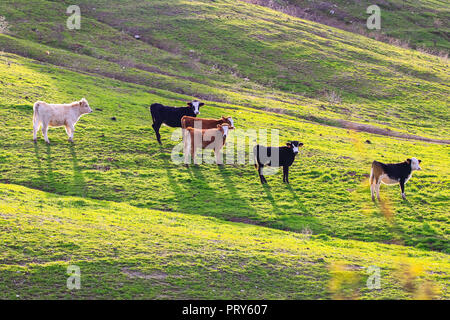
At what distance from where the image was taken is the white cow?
84.8ft

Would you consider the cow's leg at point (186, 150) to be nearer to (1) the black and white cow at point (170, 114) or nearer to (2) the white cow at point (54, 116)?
(1) the black and white cow at point (170, 114)

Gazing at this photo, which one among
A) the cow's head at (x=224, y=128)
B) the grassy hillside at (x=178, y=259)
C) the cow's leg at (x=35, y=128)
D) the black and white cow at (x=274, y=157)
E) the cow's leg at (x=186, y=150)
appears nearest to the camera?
the grassy hillside at (x=178, y=259)

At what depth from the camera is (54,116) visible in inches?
1029

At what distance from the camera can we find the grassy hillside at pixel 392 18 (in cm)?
8275

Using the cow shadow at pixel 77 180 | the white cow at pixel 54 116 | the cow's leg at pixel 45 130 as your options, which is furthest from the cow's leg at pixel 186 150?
the cow's leg at pixel 45 130

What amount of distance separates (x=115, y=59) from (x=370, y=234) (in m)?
37.5

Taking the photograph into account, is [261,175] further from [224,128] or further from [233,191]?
[224,128]

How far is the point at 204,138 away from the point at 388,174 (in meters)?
8.66

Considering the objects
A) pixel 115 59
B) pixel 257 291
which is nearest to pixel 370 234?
pixel 257 291

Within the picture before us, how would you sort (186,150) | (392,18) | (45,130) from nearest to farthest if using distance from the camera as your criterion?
(186,150), (45,130), (392,18)

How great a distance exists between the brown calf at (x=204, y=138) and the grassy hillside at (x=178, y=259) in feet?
20.1

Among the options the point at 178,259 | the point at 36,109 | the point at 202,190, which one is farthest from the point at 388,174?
the point at 36,109

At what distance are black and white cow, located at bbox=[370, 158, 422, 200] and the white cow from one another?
15.0m
